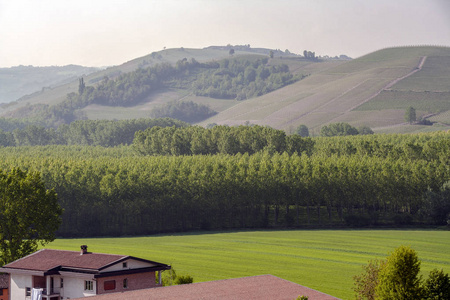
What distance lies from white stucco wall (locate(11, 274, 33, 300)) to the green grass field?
20.8 metres

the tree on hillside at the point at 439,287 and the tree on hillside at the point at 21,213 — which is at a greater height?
the tree on hillside at the point at 21,213

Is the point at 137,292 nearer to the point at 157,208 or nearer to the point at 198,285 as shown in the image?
the point at 198,285

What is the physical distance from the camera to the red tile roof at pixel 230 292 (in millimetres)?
48000

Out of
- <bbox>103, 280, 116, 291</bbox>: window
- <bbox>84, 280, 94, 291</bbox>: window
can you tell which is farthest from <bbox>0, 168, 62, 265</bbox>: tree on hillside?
<bbox>103, 280, 116, 291</bbox>: window

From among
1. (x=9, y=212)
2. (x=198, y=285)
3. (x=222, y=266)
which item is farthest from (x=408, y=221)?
(x=198, y=285)

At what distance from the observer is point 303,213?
14600 centimetres

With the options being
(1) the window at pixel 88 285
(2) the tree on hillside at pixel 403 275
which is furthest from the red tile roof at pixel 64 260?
(2) the tree on hillside at pixel 403 275

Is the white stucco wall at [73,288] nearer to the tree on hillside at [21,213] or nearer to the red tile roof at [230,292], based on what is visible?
the red tile roof at [230,292]

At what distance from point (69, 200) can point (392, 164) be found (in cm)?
6539

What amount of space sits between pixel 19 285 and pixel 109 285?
9.44m

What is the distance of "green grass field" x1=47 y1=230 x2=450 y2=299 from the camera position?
264 ft

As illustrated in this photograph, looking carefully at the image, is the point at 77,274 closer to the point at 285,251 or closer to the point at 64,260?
the point at 64,260

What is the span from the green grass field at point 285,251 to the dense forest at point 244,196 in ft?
32.7

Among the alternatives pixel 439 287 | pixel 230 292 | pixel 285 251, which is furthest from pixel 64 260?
pixel 285 251
